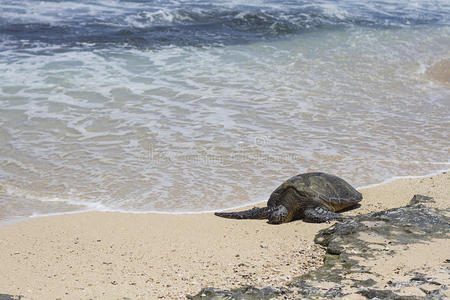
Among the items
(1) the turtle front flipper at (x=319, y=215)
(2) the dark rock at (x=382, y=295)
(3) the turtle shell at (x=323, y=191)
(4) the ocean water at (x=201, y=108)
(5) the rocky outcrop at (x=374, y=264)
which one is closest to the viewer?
(2) the dark rock at (x=382, y=295)

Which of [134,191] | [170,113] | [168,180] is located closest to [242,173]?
[168,180]

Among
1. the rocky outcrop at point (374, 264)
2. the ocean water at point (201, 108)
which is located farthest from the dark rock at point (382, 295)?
the ocean water at point (201, 108)

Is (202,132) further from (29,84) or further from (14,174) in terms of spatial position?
(29,84)

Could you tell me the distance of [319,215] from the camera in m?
5.13

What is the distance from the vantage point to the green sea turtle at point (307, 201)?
203 inches

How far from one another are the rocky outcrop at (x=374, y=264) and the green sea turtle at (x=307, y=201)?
1.61 feet

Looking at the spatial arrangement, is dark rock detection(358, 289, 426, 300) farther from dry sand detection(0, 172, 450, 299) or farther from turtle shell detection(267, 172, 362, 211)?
turtle shell detection(267, 172, 362, 211)

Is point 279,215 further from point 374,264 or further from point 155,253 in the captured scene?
point 374,264

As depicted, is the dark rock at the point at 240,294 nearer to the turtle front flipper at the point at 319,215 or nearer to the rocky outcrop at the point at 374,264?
the rocky outcrop at the point at 374,264

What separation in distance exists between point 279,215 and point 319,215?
0.39 meters

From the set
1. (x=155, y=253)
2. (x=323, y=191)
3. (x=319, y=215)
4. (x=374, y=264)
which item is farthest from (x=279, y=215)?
(x=374, y=264)

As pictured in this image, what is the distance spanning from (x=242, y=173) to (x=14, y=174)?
2716 mm

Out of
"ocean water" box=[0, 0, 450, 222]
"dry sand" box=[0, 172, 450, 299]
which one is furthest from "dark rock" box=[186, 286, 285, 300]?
"ocean water" box=[0, 0, 450, 222]

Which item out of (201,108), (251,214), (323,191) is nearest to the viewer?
(251,214)
